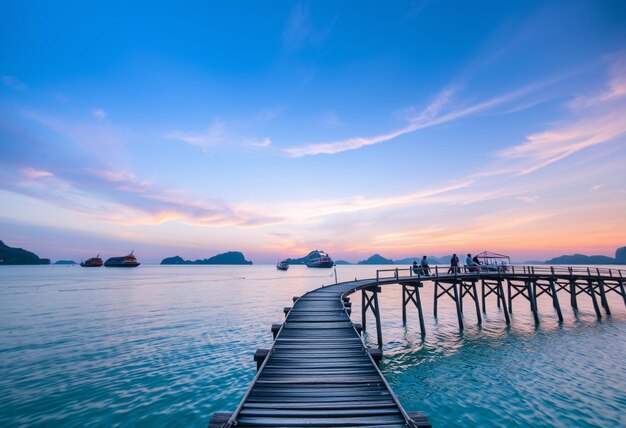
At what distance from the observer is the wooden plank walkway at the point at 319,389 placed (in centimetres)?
558

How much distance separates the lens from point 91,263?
Answer: 197 meters

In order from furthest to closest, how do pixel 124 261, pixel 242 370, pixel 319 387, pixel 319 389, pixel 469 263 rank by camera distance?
1. pixel 124 261
2. pixel 469 263
3. pixel 242 370
4. pixel 319 387
5. pixel 319 389

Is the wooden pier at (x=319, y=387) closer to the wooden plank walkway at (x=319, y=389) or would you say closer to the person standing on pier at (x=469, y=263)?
the wooden plank walkway at (x=319, y=389)

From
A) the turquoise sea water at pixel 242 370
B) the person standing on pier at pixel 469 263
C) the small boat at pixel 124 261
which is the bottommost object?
the turquoise sea water at pixel 242 370

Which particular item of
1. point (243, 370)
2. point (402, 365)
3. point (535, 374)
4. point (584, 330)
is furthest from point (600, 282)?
point (243, 370)

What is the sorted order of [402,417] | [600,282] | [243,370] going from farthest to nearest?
[600,282] < [243,370] < [402,417]

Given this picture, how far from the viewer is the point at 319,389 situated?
6.91 m


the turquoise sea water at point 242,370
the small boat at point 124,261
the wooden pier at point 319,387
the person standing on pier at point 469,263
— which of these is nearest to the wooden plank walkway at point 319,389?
Answer: the wooden pier at point 319,387

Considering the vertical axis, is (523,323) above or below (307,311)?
below

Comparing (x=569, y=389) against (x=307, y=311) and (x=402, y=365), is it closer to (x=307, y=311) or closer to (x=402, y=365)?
(x=402, y=365)

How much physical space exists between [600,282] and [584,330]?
9.77 m

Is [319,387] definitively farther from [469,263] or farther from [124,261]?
[124,261]

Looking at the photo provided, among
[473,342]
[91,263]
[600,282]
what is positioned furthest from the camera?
[91,263]

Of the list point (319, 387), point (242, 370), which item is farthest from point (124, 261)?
point (319, 387)
